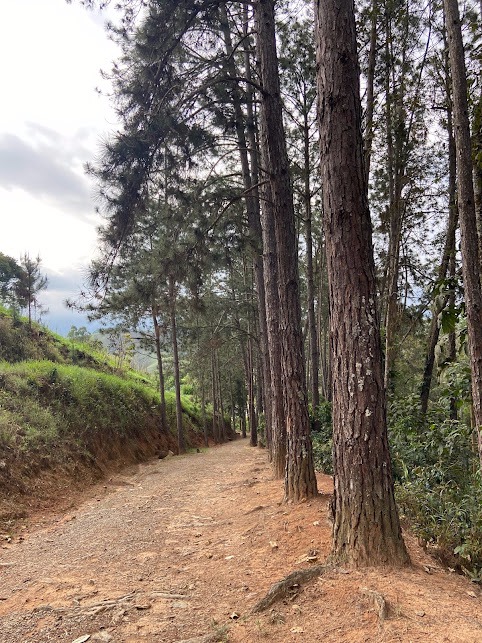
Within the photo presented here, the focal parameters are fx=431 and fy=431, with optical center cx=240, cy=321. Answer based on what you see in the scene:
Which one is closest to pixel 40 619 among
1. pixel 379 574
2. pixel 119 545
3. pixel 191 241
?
pixel 119 545

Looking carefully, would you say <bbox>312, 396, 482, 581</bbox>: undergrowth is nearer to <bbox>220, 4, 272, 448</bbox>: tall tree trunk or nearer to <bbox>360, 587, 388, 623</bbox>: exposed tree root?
<bbox>360, 587, 388, 623</bbox>: exposed tree root

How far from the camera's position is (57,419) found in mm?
9117

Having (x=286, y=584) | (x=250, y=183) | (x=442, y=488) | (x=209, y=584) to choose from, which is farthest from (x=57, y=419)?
(x=442, y=488)

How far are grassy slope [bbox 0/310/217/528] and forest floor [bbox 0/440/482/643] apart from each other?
116cm

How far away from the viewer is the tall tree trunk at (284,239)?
575 centimetres

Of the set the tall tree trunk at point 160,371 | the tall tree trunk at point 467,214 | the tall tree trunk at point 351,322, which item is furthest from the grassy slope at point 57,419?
the tall tree trunk at point 467,214

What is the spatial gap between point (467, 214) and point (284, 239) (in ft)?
7.44

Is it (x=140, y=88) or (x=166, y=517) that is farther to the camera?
(x=166, y=517)

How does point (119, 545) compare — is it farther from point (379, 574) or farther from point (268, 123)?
point (268, 123)

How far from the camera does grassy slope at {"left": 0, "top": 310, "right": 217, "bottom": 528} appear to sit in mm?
7199

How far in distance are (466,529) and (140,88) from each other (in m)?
5.91

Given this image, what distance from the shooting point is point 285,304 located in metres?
5.93

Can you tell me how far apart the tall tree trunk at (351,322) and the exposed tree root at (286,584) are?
0.23m

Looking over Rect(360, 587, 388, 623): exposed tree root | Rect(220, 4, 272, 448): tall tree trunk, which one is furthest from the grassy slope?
Rect(360, 587, 388, 623): exposed tree root
